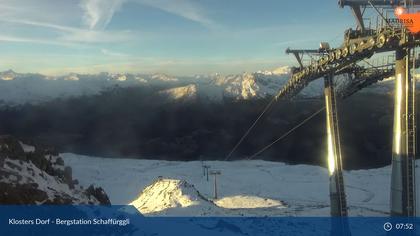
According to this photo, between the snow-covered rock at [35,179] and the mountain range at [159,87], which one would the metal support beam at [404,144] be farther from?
the mountain range at [159,87]

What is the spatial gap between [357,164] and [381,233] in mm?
92529

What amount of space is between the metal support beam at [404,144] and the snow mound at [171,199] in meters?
15.9

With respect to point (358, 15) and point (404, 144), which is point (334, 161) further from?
point (358, 15)

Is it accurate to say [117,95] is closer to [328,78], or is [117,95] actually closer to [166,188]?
[166,188]

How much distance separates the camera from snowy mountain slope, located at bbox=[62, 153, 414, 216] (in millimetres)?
48719

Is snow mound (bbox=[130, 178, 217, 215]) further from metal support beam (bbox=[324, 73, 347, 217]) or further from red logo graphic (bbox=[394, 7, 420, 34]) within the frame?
red logo graphic (bbox=[394, 7, 420, 34])

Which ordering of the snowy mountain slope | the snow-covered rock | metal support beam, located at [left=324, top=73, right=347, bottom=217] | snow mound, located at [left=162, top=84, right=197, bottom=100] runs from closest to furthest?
the snow-covered rock → metal support beam, located at [left=324, top=73, right=347, bottom=217] → the snowy mountain slope → snow mound, located at [left=162, top=84, right=197, bottom=100]

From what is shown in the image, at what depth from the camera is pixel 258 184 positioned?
67.5 m

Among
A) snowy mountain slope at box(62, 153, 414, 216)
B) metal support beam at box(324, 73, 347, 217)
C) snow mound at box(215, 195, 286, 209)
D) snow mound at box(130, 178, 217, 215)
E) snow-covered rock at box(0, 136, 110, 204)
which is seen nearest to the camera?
snow-covered rock at box(0, 136, 110, 204)

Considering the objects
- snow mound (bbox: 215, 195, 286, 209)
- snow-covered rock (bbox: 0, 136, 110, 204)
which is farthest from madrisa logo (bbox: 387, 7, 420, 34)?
snow mound (bbox: 215, 195, 286, 209)

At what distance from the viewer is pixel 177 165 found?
90062 mm

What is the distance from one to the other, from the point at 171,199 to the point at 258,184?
28745 mm

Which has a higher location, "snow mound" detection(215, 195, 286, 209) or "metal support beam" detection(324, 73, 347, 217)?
"metal support beam" detection(324, 73, 347, 217)

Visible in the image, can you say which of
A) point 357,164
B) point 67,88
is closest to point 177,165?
point 357,164
